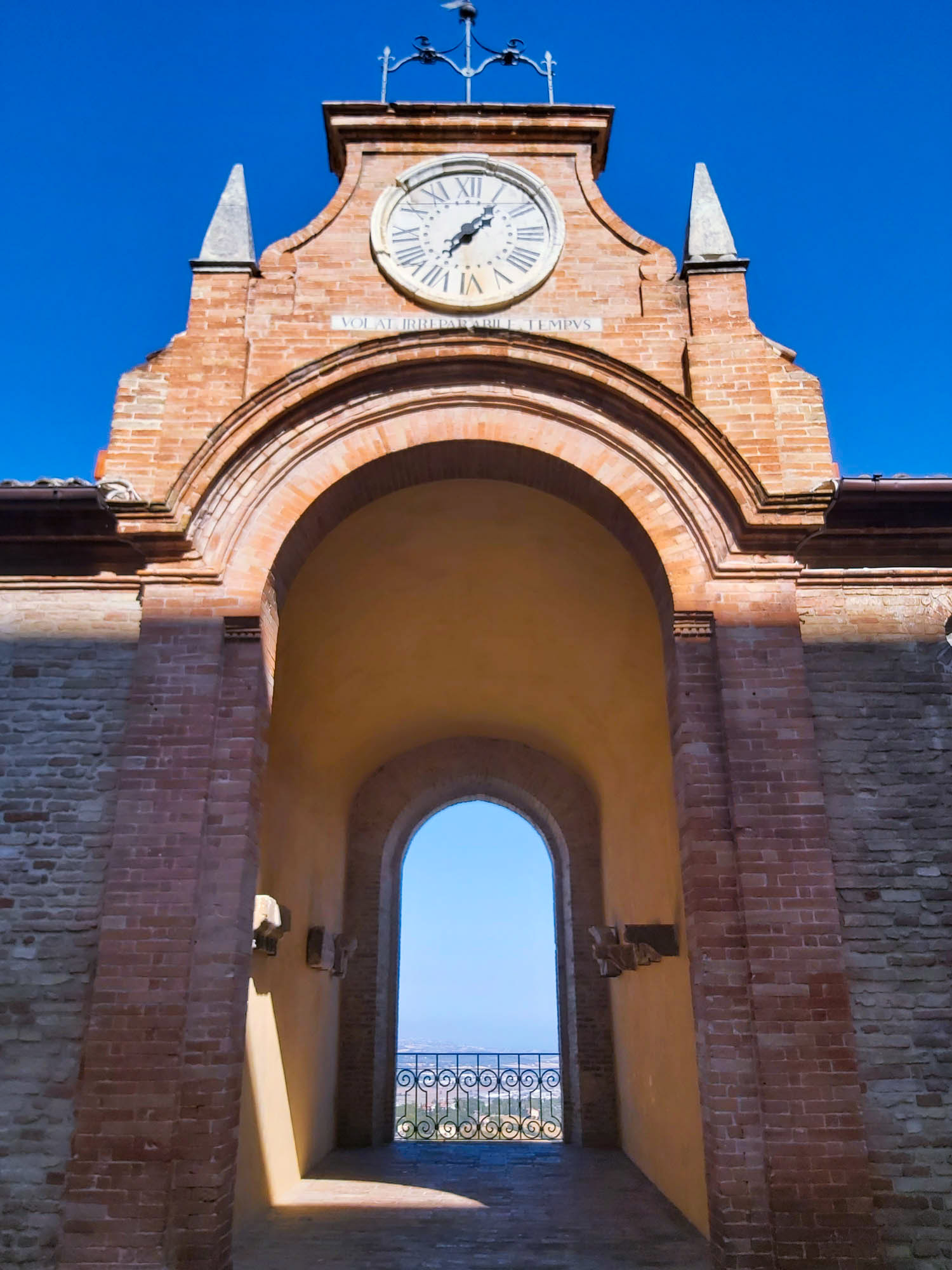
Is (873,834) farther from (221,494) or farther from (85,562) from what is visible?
(85,562)

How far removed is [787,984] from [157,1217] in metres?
3.67

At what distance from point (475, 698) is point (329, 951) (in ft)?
10.5

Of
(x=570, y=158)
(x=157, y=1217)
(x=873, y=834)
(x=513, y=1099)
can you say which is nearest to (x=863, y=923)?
(x=873, y=834)

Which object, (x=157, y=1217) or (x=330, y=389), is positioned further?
(x=330, y=389)

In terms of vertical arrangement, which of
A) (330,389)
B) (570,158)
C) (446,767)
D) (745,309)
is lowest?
(446,767)

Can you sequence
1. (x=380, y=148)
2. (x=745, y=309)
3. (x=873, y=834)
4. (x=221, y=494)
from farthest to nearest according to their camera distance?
(x=380, y=148) < (x=745, y=309) < (x=221, y=494) < (x=873, y=834)

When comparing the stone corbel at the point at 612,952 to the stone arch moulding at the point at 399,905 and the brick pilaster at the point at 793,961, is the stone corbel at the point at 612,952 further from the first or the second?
the brick pilaster at the point at 793,961

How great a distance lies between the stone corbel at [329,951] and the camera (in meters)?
9.20

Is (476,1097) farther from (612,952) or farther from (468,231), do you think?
(468,231)

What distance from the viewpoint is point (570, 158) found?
315 inches

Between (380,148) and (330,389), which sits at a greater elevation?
(380,148)

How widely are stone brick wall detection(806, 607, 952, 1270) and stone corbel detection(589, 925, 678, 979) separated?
174cm

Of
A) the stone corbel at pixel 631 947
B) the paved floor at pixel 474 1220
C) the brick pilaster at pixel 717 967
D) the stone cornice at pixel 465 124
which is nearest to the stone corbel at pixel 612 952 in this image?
the stone corbel at pixel 631 947

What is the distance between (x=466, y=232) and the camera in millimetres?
7566
